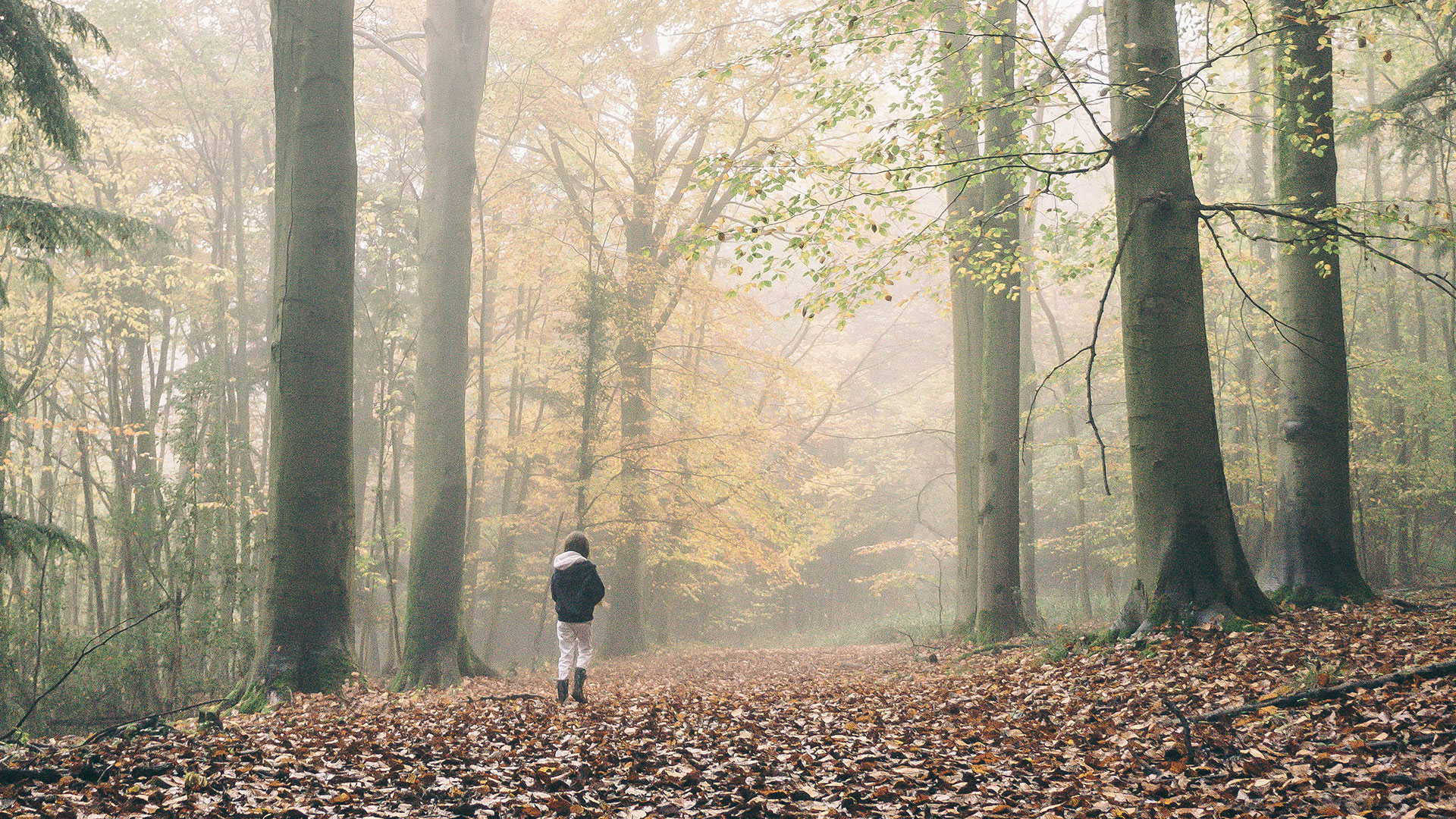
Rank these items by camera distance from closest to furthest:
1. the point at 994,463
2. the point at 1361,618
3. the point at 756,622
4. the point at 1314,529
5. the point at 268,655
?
1. the point at 1361,618
2. the point at 268,655
3. the point at 1314,529
4. the point at 994,463
5. the point at 756,622

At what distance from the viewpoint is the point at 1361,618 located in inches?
229

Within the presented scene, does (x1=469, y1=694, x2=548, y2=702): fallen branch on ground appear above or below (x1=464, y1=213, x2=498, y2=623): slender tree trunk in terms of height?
below

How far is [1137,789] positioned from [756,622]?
94.0ft

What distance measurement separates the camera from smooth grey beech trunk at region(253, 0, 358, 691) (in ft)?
21.0

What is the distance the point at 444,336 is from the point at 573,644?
4.80 metres

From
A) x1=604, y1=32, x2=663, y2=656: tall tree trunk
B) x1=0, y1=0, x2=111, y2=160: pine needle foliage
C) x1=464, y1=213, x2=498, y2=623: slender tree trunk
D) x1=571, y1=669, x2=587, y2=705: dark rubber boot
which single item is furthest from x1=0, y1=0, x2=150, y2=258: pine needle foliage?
x1=604, y1=32, x2=663, y2=656: tall tree trunk

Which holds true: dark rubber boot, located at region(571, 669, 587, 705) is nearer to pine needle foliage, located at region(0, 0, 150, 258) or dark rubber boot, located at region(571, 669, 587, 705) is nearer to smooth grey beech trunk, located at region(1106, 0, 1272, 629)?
smooth grey beech trunk, located at region(1106, 0, 1272, 629)

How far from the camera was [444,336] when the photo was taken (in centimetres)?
1015

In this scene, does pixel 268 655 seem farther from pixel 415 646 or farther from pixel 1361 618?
pixel 1361 618

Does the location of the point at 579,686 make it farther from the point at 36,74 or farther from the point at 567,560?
the point at 36,74

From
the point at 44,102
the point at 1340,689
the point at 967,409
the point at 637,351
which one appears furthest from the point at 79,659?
the point at 637,351

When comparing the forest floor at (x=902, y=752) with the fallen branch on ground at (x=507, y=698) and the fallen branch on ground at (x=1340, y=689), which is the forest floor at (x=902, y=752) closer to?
the fallen branch on ground at (x=1340, y=689)

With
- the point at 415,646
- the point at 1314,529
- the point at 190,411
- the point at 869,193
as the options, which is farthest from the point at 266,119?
the point at 1314,529

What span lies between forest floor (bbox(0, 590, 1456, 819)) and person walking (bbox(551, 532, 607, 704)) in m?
1.02
